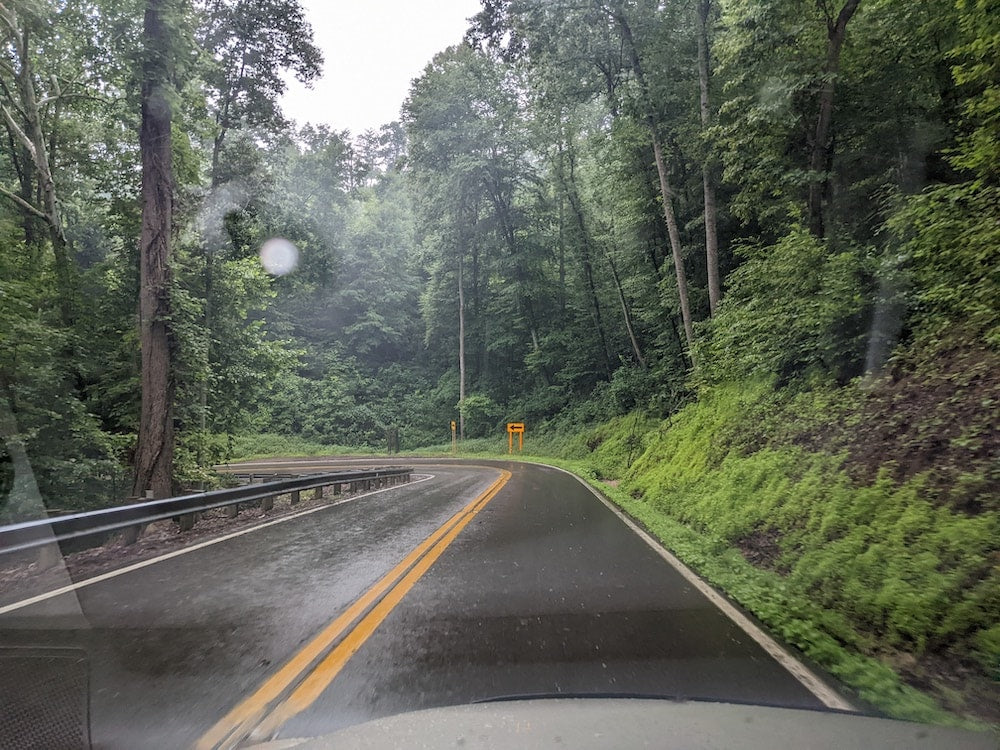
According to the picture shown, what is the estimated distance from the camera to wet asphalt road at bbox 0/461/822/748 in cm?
330

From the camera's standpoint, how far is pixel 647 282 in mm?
26797

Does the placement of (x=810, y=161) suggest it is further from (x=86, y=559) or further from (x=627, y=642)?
(x=86, y=559)

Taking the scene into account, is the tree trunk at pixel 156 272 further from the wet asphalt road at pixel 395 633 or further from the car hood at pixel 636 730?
the car hood at pixel 636 730

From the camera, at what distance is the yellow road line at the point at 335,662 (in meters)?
3.05

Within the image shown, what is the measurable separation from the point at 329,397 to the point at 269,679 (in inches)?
1635

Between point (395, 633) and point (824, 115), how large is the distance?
13.7m

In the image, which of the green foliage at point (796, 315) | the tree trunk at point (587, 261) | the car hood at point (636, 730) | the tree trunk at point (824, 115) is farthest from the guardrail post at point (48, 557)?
the tree trunk at point (587, 261)

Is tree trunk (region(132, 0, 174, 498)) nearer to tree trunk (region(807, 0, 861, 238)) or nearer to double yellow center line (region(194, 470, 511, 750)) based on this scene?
double yellow center line (region(194, 470, 511, 750))

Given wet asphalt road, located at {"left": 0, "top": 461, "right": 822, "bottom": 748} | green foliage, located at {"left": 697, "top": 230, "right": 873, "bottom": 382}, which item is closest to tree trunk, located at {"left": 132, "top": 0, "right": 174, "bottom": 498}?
wet asphalt road, located at {"left": 0, "top": 461, "right": 822, "bottom": 748}

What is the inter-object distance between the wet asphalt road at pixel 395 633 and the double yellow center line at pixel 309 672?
0.07m

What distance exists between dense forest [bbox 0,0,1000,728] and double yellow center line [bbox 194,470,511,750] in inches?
148

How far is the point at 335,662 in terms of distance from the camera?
3.82m

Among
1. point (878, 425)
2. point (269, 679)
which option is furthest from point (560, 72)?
point (269, 679)

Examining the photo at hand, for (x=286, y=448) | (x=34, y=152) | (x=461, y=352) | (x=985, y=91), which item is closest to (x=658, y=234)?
(x=461, y=352)
